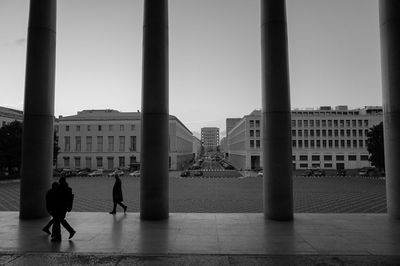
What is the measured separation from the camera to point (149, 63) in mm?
12961

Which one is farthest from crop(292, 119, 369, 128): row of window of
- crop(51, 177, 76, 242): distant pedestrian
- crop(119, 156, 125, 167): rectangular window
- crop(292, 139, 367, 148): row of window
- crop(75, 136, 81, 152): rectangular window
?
crop(51, 177, 76, 242): distant pedestrian

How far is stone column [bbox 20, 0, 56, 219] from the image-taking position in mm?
13031

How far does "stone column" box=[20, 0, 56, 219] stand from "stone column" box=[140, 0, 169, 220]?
3988 millimetres

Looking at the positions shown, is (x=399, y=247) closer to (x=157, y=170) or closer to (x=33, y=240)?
(x=157, y=170)

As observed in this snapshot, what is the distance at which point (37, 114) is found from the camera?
13.2 metres

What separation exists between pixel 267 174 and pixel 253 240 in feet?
14.1

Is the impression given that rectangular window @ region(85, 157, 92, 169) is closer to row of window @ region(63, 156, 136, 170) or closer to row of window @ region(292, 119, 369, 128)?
row of window @ region(63, 156, 136, 170)

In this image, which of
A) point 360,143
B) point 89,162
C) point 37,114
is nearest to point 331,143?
point 360,143

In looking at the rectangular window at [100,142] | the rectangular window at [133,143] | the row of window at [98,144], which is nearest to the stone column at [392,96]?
the rectangular window at [133,143]

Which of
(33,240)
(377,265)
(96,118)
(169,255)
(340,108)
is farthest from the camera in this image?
(340,108)

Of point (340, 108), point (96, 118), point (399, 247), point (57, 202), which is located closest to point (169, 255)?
point (57, 202)

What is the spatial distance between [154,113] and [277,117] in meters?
4.80

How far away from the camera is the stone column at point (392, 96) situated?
13.0m

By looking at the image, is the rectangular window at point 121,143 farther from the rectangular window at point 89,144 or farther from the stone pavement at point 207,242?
the stone pavement at point 207,242
